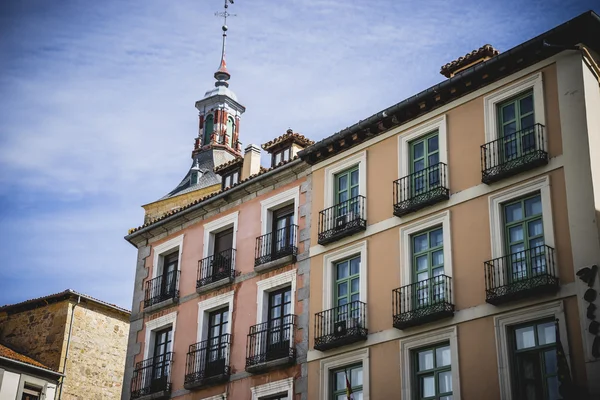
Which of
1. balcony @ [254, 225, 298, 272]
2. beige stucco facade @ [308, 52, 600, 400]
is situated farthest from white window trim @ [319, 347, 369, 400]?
balcony @ [254, 225, 298, 272]

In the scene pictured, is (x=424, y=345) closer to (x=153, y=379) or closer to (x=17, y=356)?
(x=153, y=379)

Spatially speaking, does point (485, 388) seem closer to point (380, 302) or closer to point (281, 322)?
point (380, 302)

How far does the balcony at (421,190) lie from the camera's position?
24.8 meters

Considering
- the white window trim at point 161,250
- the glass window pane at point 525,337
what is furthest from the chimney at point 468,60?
the white window trim at point 161,250

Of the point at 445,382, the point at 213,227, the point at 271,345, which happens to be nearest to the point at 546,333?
the point at 445,382

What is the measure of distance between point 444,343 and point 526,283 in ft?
9.32

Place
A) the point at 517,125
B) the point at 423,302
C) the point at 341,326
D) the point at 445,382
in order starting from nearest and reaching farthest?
the point at 445,382
the point at 517,125
the point at 423,302
the point at 341,326

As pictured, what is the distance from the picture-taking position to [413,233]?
25.3m

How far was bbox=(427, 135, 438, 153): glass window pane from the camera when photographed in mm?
25911

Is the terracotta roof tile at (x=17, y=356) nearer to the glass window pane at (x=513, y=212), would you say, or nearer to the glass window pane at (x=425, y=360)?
the glass window pane at (x=425, y=360)

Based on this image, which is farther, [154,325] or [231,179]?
[231,179]

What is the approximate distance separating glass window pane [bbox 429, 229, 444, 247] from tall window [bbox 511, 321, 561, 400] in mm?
3579

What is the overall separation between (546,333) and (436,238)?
14.9 feet

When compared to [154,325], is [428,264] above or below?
below
